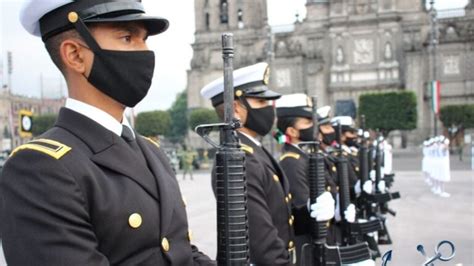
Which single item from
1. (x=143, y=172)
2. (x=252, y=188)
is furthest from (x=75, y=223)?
(x=252, y=188)

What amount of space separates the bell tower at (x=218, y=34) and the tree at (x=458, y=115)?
17367mm

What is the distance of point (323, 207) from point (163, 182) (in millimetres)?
1809

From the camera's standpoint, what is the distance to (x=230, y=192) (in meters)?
2.07

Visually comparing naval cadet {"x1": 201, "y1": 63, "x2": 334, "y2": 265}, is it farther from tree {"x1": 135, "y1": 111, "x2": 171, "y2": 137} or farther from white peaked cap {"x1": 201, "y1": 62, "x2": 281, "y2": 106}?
tree {"x1": 135, "y1": 111, "x2": 171, "y2": 137}

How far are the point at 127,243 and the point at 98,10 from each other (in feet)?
2.57

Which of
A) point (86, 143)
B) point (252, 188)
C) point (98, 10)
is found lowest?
point (252, 188)

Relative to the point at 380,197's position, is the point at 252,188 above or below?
above

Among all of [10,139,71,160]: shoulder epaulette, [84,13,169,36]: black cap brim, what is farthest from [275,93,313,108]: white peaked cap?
[10,139,71,160]: shoulder epaulette

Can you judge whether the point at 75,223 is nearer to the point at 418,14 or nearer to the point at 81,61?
the point at 81,61

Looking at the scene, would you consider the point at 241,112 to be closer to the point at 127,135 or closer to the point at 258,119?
the point at 258,119

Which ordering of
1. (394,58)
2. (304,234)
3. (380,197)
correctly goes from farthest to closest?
(394,58) → (380,197) → (304,234)

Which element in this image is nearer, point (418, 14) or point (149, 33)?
point (149, 33)

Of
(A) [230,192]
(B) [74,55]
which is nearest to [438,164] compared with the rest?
(A) [230,192]

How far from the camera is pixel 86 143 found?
1.85 m
